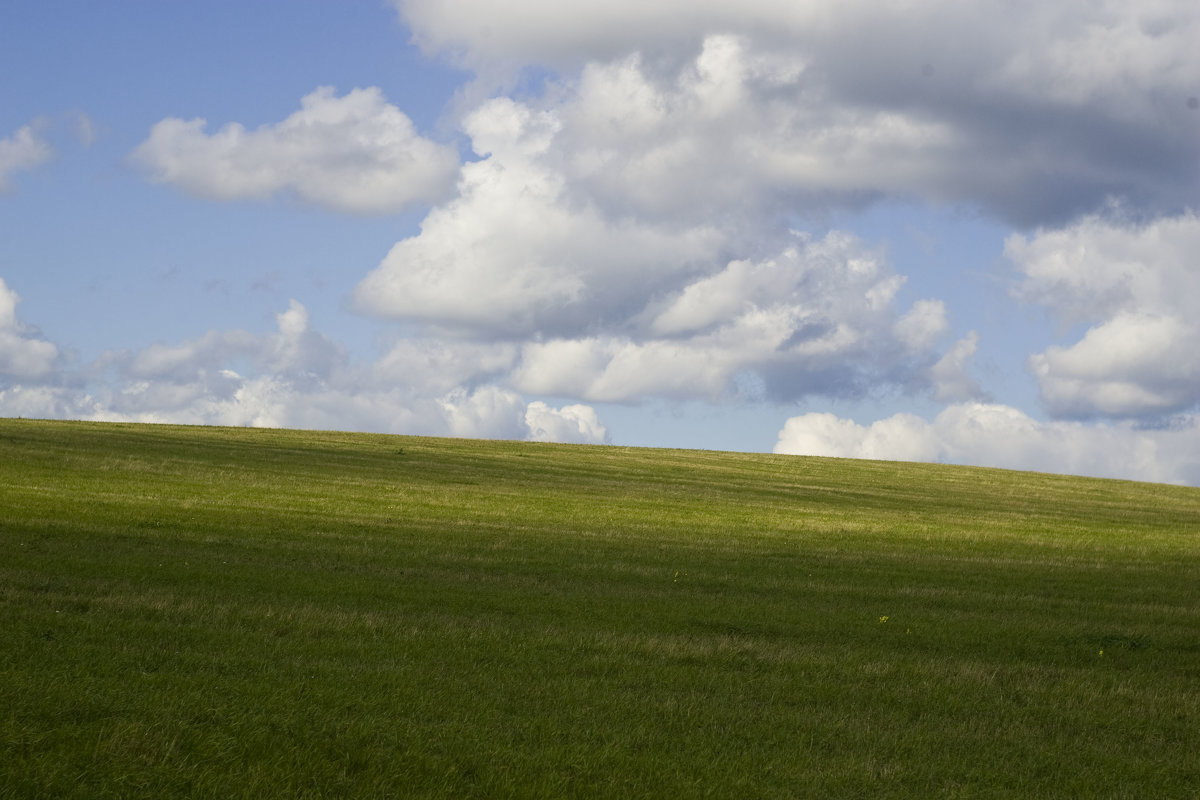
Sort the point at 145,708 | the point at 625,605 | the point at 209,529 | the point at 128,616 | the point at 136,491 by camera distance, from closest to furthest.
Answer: the point at 145,708 < the point at 128,616 < the point at 625,605 < the point at 209,529 < the point at 136,491

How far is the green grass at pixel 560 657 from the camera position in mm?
8812

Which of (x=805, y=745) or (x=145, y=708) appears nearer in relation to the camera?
(x=145, y=708)

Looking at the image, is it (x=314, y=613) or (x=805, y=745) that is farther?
(x=314, y=613)

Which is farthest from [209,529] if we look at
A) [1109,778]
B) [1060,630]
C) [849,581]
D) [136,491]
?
[1109,778]

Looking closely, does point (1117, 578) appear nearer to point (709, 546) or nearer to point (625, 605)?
point (709, 546)

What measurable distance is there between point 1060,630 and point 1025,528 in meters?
27.6

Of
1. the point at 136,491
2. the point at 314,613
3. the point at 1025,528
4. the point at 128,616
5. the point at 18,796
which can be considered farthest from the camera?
the point at 1025,528

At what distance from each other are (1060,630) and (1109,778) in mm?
9684

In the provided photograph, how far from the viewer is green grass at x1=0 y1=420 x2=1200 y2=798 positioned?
8.81m

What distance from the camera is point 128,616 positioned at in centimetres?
1409

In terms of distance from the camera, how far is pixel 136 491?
36.3 meters

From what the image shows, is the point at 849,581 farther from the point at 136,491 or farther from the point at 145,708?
the point at 136,491

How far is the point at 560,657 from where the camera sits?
13.6 m

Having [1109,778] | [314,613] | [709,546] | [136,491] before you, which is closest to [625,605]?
[314,613]
